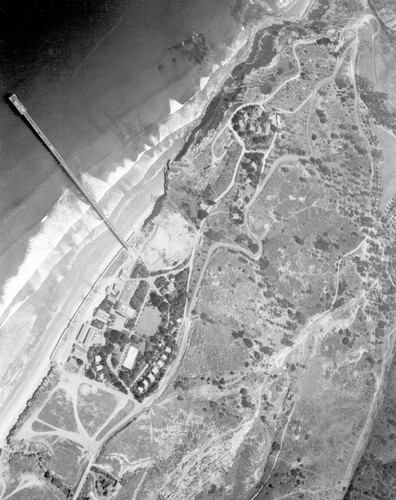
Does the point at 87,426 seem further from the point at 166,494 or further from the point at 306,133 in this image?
the point at 306,133

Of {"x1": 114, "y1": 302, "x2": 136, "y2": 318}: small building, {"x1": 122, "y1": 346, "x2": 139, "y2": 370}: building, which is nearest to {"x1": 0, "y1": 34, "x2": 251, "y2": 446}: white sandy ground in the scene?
{"x1": 114, "y1": 302, "x2": 136, "y2": 318}: small building

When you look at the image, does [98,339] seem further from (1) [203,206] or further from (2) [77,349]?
(1) [203,206]

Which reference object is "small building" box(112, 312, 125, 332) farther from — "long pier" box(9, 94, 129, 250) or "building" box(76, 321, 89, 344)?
"long pier" box(9, 94, 129, 250)

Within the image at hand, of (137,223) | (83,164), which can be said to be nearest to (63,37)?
(83,164)

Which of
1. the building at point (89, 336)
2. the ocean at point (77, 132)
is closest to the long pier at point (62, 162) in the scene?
the ocean at point (77, 132)

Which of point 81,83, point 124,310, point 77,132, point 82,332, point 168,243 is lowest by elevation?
point 124,310

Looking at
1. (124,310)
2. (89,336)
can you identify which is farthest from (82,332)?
→ (124,310)

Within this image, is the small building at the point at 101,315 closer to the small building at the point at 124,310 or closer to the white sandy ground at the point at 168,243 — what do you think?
the small building at the point at 124,310
